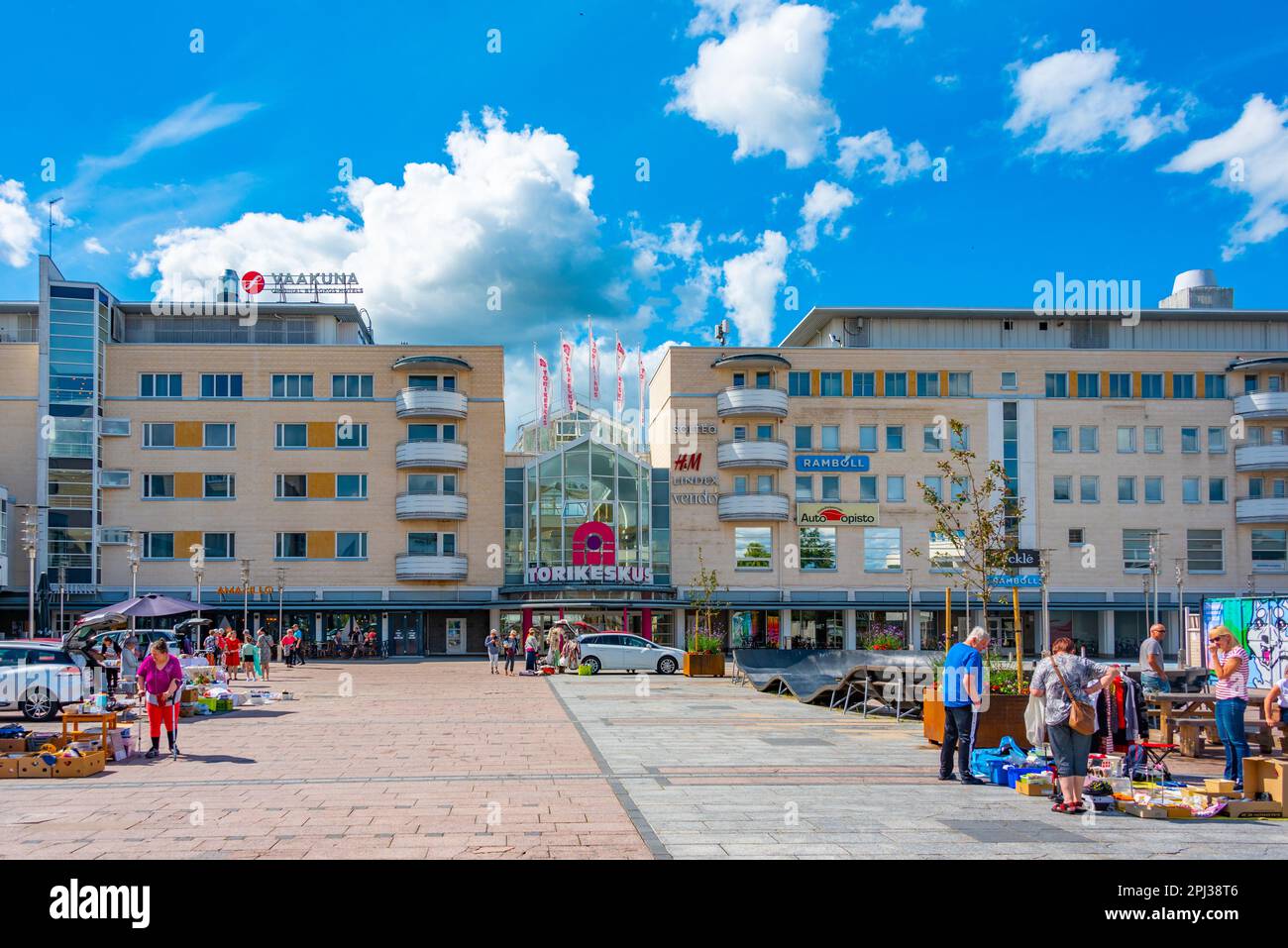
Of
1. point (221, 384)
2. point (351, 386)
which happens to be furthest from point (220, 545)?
point (351, 386)

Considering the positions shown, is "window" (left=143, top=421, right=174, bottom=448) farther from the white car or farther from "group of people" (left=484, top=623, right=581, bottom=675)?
the white car

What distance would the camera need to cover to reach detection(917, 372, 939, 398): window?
5781cm

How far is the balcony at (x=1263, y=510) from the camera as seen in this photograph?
5709 cm

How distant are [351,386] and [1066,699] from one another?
48.6 metres

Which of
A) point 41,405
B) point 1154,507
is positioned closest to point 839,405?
point 1154,507

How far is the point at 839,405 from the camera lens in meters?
57.6

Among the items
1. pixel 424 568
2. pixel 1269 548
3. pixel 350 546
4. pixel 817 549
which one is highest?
pixel 350 546

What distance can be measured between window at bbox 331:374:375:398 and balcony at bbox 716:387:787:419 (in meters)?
17.3

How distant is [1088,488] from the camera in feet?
190

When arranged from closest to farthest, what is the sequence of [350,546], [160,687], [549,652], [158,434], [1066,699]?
[1066,699] → [160,687] → [549,652] → [158,434] → [350,546]

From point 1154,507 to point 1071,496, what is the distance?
13.8 feet

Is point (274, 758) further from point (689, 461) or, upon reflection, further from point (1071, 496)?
point (1071, 496)

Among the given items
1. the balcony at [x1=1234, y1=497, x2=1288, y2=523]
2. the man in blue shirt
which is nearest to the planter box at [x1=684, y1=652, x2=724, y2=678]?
the man in blue shirt

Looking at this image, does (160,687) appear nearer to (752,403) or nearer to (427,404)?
(427,404)
